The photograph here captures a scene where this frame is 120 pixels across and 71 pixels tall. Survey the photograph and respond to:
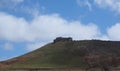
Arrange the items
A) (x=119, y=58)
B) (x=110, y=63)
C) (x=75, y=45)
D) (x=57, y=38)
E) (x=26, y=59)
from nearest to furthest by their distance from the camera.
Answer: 1. (x=110, y=63)
2. (x=119, y=58)
3. (x=26, y=59)
4. (x=75, y=45)
5. (x=57, y=38)

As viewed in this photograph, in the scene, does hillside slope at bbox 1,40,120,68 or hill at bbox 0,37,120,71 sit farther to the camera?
hillside slope at bbox 1,40,120,68

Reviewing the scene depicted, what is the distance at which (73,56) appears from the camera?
139750mm

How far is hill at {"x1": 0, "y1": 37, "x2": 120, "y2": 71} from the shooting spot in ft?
417

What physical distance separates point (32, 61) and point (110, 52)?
86.8ft

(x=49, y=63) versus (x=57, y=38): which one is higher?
(x=57, y=38)

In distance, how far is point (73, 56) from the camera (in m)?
140

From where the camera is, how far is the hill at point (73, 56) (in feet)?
417

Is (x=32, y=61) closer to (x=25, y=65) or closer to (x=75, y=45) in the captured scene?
(x=25, y=65)

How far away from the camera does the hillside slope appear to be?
5034 inches

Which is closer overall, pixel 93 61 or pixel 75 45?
pixel 93 61

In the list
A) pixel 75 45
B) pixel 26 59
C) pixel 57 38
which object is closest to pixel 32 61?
pixel 26 59

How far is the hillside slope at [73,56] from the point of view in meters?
128

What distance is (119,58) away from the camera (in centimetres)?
13275

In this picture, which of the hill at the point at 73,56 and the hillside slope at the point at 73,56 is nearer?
the hill at the point at 73,56
